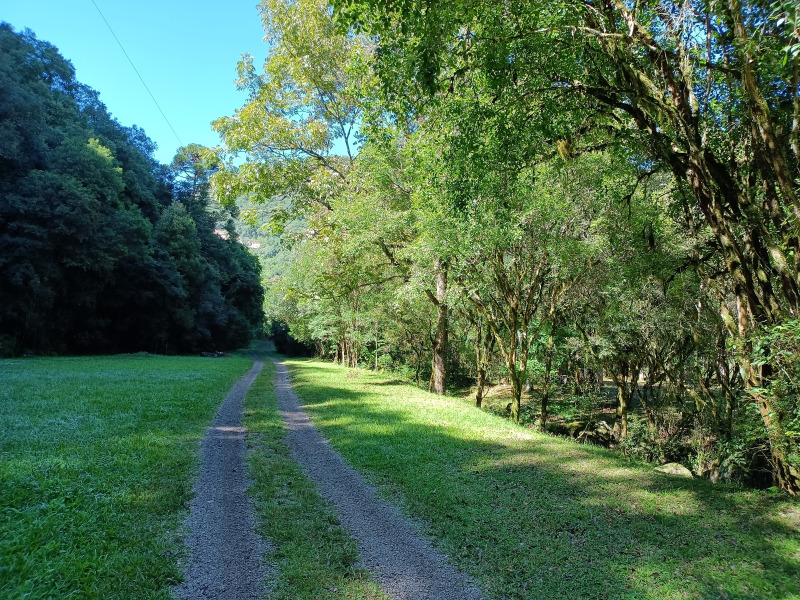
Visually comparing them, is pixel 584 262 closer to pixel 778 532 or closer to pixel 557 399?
pixel 778 532

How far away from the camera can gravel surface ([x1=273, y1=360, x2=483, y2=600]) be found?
405 cm

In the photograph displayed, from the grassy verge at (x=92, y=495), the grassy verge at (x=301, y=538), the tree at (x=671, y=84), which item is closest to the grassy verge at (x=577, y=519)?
the grassy verge at (x=301, y=538)

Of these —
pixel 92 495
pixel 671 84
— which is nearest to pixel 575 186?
pixel 671 84

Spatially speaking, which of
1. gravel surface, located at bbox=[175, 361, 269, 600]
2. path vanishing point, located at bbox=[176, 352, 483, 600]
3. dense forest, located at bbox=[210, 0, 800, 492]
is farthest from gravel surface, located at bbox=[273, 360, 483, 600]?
dense forest, located at bbox=[210, 0, 800, 492]

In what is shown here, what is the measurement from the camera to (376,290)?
70.5 ft

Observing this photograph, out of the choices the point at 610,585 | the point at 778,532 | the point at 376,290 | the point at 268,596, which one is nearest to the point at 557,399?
the point at 376,290

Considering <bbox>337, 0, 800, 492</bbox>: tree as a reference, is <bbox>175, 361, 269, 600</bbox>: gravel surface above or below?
below

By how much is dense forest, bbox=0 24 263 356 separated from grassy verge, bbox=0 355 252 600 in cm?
A: 1101

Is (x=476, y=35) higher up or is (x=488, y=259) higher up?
(x=476, y=35)

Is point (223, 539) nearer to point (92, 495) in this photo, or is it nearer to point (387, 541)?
point (387, 541)

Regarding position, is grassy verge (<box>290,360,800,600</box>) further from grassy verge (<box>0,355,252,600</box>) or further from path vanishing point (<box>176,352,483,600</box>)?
grassy verge (<box>0,355,252,600</box>)

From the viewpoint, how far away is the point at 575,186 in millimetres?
11789

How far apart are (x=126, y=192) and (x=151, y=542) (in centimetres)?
4460

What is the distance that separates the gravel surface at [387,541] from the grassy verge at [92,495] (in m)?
1.87
